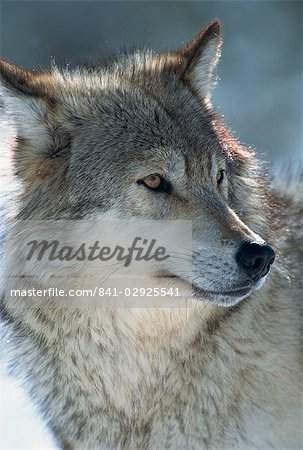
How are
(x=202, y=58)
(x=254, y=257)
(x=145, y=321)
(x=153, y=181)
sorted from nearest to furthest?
(x=254, y=257) → (x=153, y=181) → (x=145, y=321) → (x=202, y=58)

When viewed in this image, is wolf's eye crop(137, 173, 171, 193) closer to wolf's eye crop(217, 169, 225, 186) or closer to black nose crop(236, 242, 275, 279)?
wolf's eye crop(217, 169, 225, 186)

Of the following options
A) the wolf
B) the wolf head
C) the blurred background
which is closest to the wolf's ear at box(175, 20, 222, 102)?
the wolf head

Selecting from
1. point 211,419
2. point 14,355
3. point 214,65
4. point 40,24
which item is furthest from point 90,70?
point 40,24

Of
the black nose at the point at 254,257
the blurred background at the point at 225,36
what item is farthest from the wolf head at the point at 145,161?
the blurred background at the point at 225,36

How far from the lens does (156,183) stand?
2.90 meters

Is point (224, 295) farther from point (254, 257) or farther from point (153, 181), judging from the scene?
point (153, 181)

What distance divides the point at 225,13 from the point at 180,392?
30.6 ft

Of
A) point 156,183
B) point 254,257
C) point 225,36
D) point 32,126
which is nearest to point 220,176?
point 156,183

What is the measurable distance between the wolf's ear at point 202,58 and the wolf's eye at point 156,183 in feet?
1.98

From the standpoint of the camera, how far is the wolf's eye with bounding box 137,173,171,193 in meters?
2.90

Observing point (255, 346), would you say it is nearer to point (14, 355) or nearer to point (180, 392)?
point (180, 392)

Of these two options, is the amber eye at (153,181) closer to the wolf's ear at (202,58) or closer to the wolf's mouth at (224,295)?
the wolf's mouth at (224,295)

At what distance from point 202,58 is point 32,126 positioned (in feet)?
2.60

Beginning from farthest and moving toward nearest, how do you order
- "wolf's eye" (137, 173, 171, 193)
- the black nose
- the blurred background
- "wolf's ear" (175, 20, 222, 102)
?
the blurred background < "wolf's ear" (175, 20, 222, 102) < "wolf's eye" (137, 173, 171, 193) < the black nose
